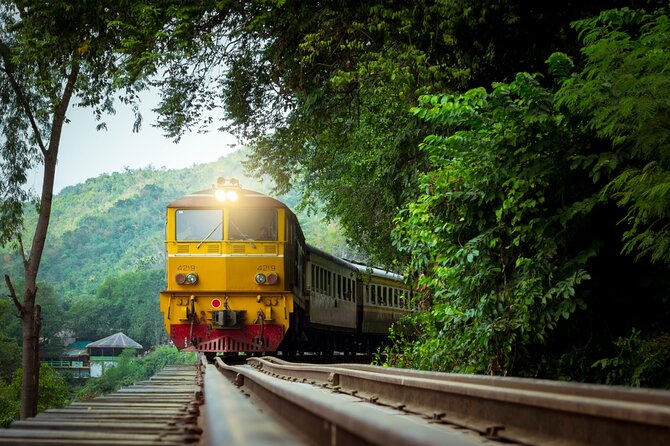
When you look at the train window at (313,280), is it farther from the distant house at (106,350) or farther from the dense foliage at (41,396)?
the distant house at (106,350)

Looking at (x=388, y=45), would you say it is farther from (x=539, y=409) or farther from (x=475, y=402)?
(x=539, y=409)

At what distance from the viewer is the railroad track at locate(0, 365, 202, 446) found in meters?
3.77

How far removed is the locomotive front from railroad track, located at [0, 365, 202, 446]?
428 inches

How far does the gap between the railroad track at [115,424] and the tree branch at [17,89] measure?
53.8ft

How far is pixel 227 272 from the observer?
1819cm

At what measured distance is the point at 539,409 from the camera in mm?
4445

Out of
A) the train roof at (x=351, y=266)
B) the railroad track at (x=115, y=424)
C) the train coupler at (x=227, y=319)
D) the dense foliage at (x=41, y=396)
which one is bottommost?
the dense foliage at (x=41, y=396)

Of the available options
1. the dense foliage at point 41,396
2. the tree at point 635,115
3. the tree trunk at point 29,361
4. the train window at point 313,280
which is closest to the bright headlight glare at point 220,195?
the train window at point 313,280

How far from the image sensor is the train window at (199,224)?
61.0ft

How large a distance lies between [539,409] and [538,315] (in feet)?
16.3

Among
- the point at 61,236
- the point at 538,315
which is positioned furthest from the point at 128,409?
the point at 61,236

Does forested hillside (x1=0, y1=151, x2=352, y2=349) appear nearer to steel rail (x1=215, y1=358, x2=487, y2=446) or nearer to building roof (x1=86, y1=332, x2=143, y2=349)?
building roof (x1=86, y1=332, x2=143, y2=349)

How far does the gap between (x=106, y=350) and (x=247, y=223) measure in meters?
83.5

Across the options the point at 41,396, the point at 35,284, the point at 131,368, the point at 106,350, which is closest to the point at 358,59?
the point at 35,284
